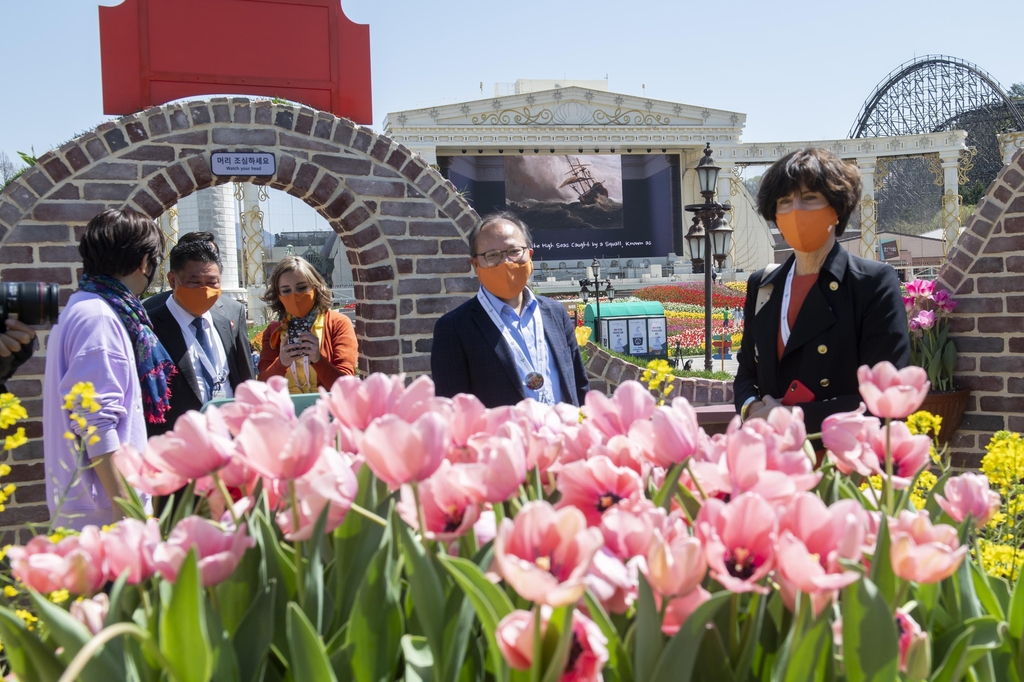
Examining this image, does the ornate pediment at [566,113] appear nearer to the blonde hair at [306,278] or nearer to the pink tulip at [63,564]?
the blonde hair at [306,278]

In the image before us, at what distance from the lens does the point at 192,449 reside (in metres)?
0.85

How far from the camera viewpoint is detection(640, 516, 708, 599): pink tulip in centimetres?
68

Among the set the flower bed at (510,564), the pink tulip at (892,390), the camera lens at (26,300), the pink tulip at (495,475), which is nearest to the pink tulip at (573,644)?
the flower bed at (510,564)

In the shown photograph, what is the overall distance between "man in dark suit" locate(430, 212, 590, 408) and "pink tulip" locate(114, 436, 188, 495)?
74.2 inches

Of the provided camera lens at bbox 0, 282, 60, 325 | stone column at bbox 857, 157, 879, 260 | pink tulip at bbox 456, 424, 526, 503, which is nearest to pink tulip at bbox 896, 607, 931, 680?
pink tulip at bbox 456, 424, 526, 503

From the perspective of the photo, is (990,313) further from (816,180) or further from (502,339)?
(502,339)

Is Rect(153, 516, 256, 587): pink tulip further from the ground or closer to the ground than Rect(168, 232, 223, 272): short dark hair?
closer to the ground

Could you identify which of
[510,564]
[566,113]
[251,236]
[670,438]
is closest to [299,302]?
[670,438]

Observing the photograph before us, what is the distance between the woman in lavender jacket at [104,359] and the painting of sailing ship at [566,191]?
135ft

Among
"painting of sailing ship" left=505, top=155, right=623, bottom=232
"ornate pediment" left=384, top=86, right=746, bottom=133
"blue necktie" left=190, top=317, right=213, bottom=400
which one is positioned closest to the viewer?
"blue necktie" left=190, top=317, right=213, bottom=400

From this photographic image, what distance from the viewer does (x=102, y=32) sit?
4160mm

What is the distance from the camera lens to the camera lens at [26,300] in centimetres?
254

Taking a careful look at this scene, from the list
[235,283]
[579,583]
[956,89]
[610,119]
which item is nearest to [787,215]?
[579,583]

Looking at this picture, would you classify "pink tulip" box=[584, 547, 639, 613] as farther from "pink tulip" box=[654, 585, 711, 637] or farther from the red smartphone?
the red smartphone
